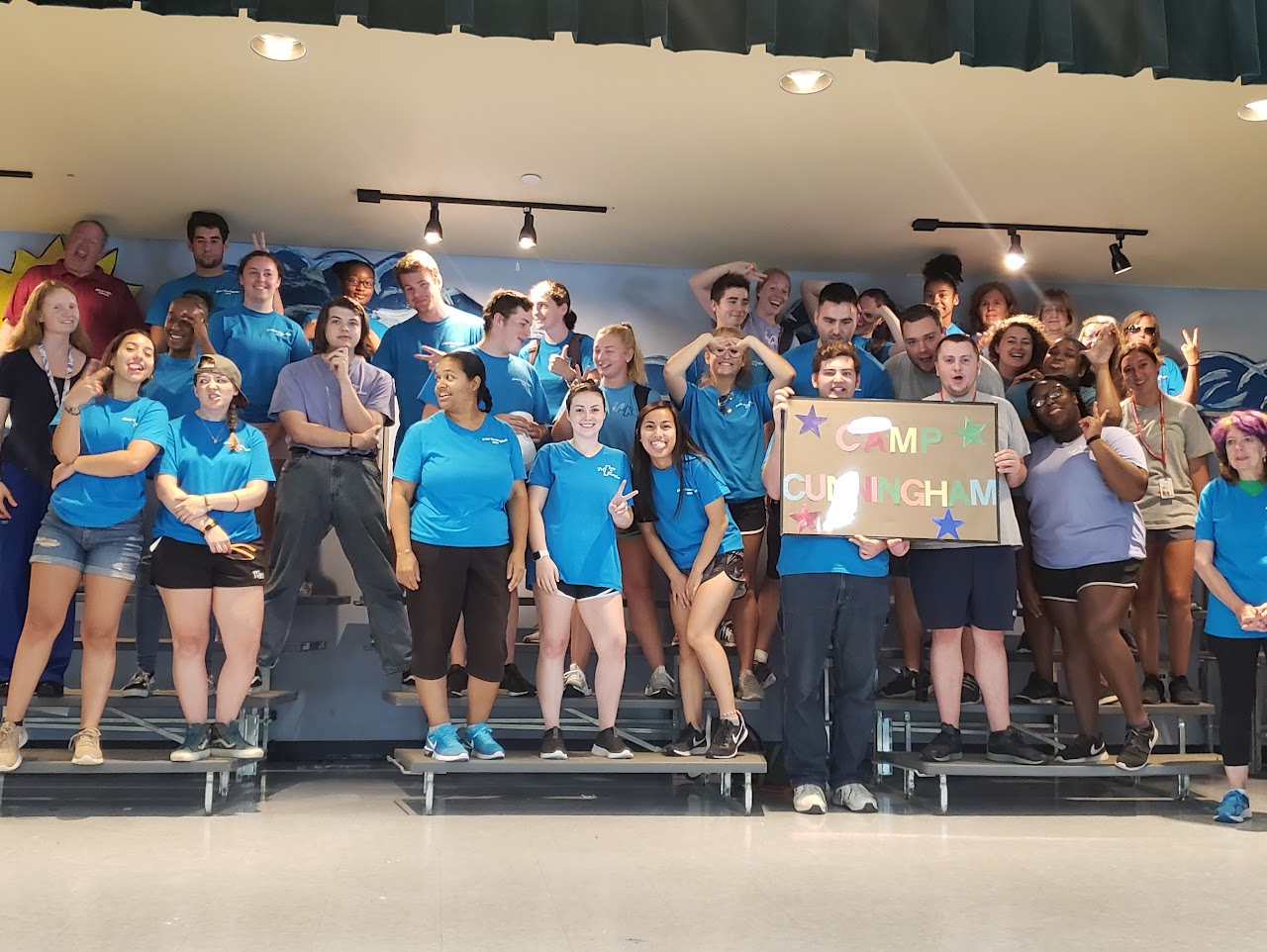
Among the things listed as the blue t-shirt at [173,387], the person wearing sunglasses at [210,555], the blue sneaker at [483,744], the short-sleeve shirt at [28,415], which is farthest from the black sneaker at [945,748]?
the short-sleeve shirt at [28,415]

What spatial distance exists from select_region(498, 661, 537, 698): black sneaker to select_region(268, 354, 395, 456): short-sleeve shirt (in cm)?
125

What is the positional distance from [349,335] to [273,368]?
727 mm

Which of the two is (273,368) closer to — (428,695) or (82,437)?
(82,437)

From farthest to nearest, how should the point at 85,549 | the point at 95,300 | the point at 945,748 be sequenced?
the point at 95,300, the point at 945,748, the point at 85,549

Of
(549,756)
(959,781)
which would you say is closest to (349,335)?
(549,756)

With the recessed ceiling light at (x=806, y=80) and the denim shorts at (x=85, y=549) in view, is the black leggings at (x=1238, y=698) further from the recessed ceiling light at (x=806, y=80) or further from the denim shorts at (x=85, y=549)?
the denim shorts at (x=85, y=549)

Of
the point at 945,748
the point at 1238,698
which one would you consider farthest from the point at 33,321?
the point at 1238,698

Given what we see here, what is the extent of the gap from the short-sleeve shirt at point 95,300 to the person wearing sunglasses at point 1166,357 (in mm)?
5226

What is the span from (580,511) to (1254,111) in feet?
10.4

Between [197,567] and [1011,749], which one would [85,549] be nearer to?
[197,567]

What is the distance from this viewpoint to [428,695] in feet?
14.8

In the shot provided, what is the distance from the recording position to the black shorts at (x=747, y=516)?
5.20m

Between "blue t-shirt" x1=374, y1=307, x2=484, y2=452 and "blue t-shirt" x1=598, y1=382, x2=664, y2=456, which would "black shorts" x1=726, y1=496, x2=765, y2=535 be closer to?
"blue t-shirt" x1=598, y1=382, x2=664, y2=456

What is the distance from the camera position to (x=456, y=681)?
5.10 meters
